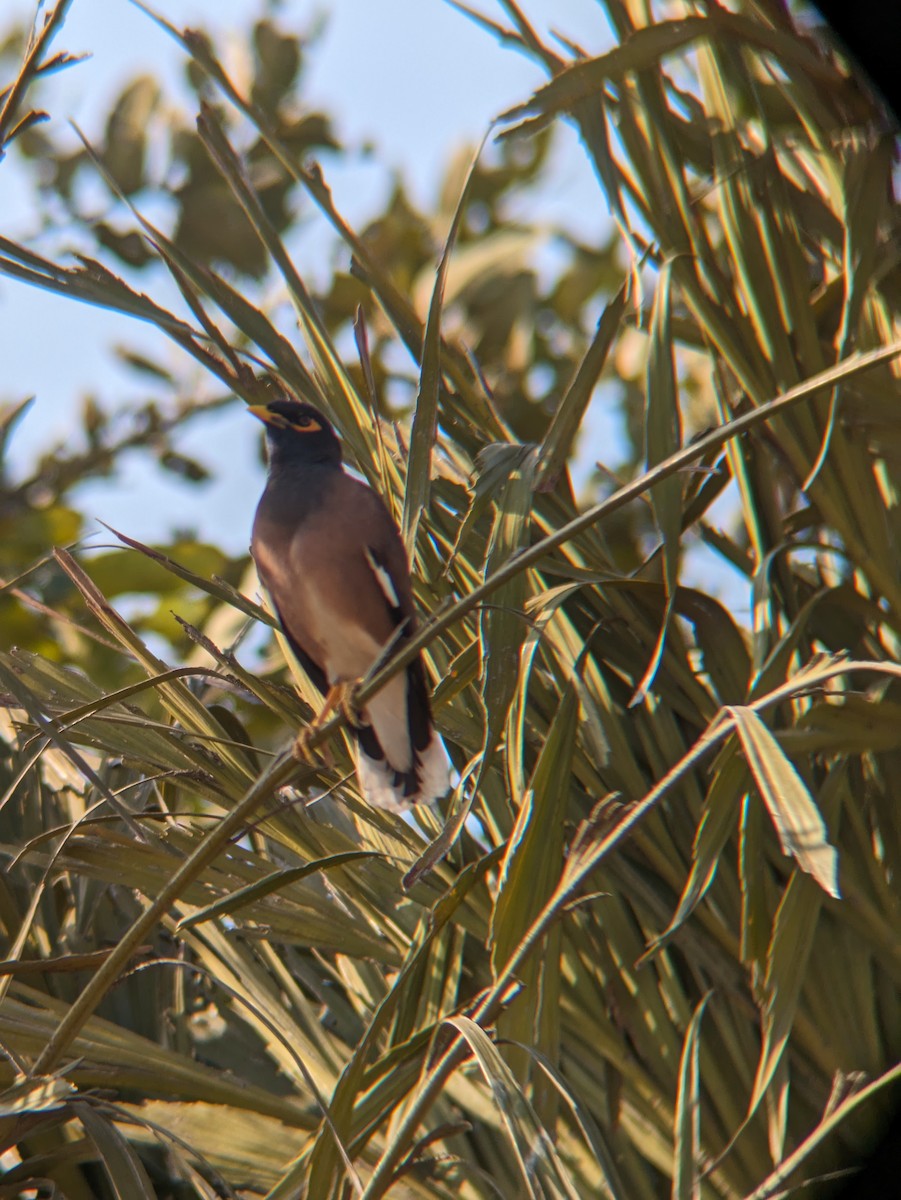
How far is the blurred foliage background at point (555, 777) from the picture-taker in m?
1.46

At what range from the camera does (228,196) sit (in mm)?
4012

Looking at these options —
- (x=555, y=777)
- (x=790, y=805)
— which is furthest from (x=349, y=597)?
(x=790, y=805)

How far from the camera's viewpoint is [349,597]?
220 centimetres

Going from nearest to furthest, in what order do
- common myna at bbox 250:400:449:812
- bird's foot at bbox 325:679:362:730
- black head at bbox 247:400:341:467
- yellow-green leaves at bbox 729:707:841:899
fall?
yellow-green leaves at bbox 729:707:841:899, bird's foot at bbox 325:679:362:730, common myna at bbox 250:400:449:812, black head at bbox 247:400:341:467

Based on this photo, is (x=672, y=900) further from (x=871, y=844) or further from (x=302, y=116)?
(x=302, y=116)

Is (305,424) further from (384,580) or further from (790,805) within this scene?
(790,805)

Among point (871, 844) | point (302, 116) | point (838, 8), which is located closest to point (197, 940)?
point (871, 844)

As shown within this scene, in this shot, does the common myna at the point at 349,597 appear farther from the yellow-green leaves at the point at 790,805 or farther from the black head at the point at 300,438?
the yellow-green leaves at the point at 790,805

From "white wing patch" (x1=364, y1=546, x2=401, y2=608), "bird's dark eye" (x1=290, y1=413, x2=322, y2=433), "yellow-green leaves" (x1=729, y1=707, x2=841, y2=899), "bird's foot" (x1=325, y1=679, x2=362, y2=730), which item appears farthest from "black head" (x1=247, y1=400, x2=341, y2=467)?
"yellow-green leaves" (x1=729, y1=707, x2=841, y2=899)

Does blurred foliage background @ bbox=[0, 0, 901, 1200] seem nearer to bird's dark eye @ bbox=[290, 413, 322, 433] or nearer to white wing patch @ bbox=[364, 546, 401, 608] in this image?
white wing patch @ bbox=[364, 546, 401, 608]

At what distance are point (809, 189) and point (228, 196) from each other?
228 centimetres

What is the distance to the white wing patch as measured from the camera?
2.13 m

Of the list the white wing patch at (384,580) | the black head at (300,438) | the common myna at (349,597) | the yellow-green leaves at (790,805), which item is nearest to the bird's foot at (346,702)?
the common myna at (349,597)

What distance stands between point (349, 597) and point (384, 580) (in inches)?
3.4
